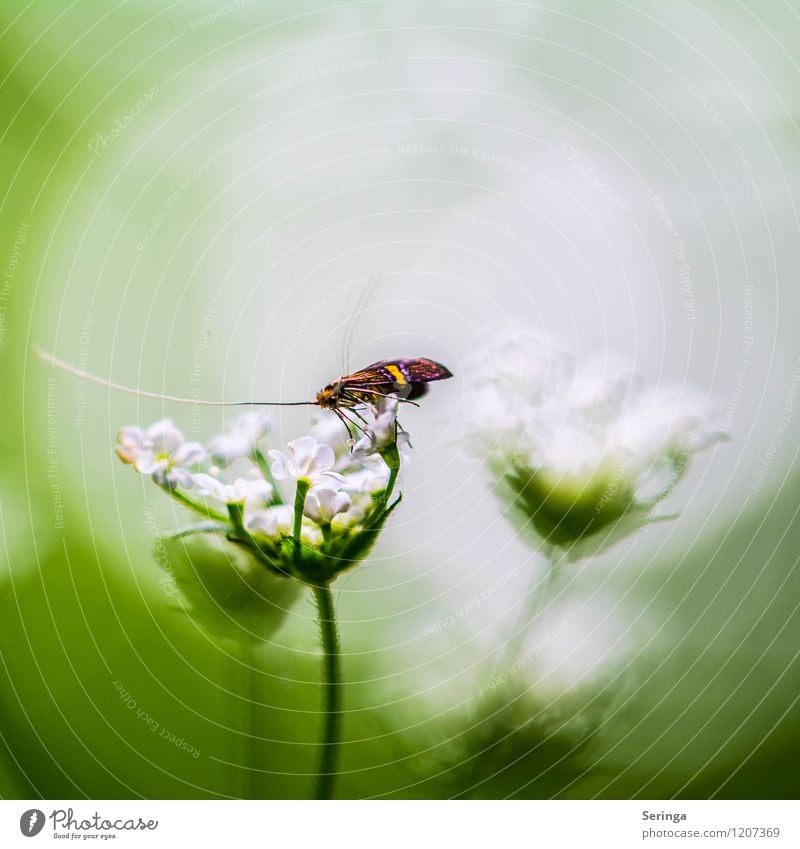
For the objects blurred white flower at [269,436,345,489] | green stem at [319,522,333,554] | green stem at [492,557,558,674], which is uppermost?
blurred white flower at [269,436,345,489]

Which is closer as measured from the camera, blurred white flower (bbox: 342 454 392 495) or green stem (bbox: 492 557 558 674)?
blurred white flower (bbox: 342 454 392 495)

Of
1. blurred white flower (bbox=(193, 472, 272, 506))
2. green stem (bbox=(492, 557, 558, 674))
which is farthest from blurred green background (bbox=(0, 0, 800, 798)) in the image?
blurred white flower (bbox=(193, 472, 272, 506))

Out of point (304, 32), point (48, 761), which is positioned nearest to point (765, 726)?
point (48, 761)

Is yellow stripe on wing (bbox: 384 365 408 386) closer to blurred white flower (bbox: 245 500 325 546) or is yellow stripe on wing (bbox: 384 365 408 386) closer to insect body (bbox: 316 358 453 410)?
insect body (bbox: 316 358 453 410)

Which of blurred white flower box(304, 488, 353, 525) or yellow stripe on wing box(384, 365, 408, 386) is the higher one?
yellow stripe on wing box(384, 365, 408, 386)
